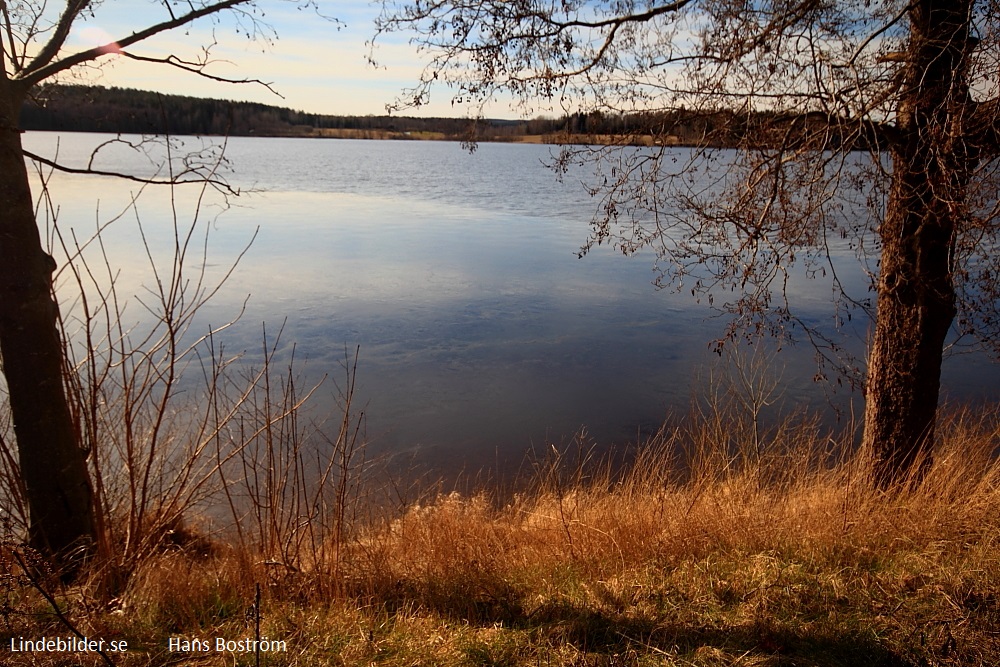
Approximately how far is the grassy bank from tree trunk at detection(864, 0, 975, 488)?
0.45 meters

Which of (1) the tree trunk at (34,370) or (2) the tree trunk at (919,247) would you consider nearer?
(1) the tree trunk at (34,370)

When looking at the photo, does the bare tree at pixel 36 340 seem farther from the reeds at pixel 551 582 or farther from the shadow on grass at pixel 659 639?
the shadow on grass at pixel 659 639

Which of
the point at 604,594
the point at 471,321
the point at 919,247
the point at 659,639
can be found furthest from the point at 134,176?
the point at 471,321

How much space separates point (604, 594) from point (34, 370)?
324cm

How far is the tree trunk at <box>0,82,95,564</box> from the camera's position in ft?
11.4

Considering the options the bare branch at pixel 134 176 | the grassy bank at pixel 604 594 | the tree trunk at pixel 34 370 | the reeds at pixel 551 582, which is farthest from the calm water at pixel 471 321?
the grassy bank at pixel 604 594

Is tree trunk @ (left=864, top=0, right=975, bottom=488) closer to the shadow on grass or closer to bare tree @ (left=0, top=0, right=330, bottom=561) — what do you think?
the shadow on grass

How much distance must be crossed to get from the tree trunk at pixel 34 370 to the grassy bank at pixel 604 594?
0.34 meters

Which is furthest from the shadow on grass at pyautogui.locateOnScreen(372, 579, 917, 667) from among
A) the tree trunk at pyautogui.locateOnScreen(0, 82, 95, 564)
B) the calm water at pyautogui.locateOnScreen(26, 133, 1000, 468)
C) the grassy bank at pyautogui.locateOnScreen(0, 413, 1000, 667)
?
the calm water at pyautogui.locateOnScreen(26, 133, 1000, 468)

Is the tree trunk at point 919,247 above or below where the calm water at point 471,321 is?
above

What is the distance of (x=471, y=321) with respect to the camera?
12516 mm

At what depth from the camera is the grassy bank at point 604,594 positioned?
3.10 m

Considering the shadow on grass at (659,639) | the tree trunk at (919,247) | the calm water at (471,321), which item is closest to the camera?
the shadow on grass at (659,639)

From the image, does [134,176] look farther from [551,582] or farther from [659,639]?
[659,639]
